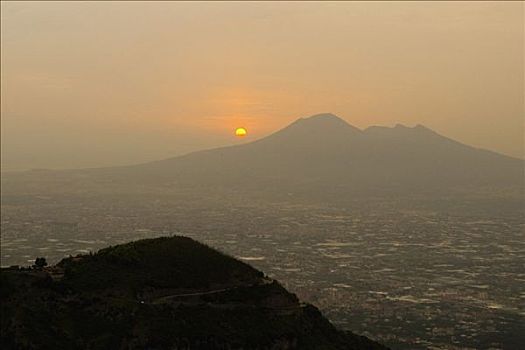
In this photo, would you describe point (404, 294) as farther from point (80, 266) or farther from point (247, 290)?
point (80, 266)

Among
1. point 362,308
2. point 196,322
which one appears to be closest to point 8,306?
point 196,322

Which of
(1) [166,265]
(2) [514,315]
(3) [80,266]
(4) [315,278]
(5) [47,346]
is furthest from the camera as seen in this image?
(4) [315,278]

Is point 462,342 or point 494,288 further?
point 494,288

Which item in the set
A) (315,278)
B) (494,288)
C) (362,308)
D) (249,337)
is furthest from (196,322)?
(494,288)

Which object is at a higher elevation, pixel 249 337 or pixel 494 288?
pixel 249 337

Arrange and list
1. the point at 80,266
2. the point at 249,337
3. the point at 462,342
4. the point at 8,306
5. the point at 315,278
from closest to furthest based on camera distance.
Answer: the point at 8,306
the point at 249,337
the point at 80,266
the point at 462,342
the point at 315,278

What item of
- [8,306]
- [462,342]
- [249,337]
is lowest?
[462,342]

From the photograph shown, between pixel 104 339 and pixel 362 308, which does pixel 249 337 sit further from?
pixel 362 308
